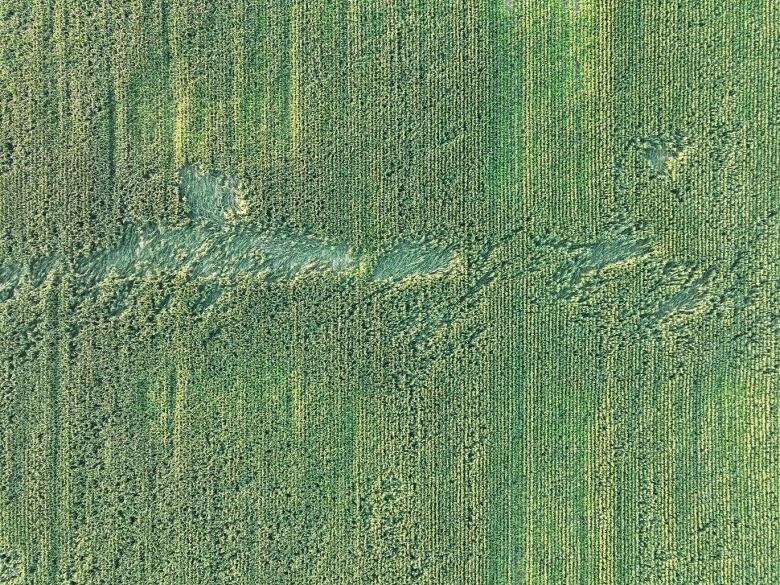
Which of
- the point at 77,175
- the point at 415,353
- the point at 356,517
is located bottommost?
the point at 356,517

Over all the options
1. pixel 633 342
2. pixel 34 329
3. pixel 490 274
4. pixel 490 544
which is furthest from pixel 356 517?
pixel 34 329

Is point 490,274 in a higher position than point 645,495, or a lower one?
higher

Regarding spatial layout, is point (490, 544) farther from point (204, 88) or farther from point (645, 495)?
point (204, 88)

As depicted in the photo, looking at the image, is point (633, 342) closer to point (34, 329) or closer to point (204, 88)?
point (204, 88)

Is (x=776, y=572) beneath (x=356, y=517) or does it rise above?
beneath

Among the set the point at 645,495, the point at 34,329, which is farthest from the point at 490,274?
the point at 34,329

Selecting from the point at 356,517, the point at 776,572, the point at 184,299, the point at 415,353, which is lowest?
the point at 776,572
